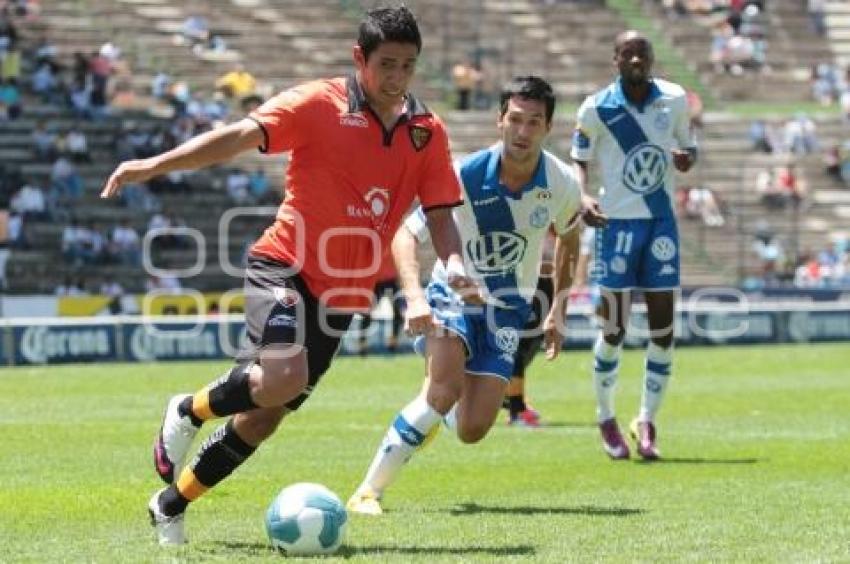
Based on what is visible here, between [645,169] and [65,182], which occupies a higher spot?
[645,169]

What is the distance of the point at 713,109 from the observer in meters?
50.5

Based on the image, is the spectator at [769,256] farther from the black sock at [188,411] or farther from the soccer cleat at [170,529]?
A: the soccer cleat at [170,529]

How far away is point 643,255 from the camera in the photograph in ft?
49.4

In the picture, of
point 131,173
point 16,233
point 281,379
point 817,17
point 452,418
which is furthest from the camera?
point 817,17

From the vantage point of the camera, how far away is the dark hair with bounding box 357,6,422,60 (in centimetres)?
954

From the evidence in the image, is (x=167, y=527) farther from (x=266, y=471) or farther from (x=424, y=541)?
(x=266, y=471)

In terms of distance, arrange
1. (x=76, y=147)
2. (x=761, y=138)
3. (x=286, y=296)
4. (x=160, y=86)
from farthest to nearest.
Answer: (x=761, y=138) < (x=160, y=86) < (x=76, y=147) < (x=286, y=296)

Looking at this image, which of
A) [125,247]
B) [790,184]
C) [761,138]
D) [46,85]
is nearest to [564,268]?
[125,247]

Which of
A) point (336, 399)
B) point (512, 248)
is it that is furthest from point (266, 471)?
point (336, 399)

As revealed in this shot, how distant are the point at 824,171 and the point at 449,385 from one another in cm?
3873

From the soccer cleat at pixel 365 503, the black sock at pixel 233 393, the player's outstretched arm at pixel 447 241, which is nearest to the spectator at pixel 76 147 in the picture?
the soccer cleat at pixel 365 503

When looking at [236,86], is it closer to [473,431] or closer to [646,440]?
[646,440]

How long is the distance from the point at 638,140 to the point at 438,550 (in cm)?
619

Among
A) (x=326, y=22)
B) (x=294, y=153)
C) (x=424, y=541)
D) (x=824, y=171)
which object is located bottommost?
(x=824, y=171)
